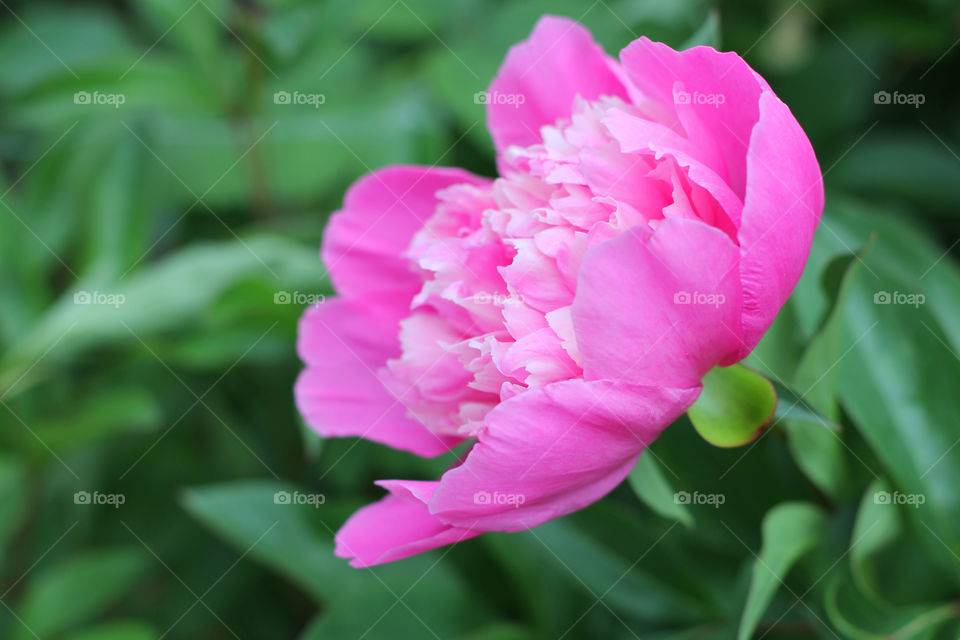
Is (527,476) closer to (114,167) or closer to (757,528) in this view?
(757,528)

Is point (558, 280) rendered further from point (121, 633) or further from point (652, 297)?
point (121, 633)

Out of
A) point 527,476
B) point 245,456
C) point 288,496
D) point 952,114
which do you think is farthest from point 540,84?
point 952,114

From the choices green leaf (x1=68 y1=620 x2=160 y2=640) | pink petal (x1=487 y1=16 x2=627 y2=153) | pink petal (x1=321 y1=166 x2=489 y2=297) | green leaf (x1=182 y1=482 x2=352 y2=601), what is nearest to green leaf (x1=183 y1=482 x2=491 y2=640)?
green leaf (x1=182 y1=482 x2=352 y2=601)

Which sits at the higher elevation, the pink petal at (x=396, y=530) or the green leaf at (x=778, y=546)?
the pink petal at (x=396, y=530)

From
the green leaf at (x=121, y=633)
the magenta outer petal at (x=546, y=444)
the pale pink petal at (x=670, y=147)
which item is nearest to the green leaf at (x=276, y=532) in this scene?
the green leaf at (x=121, y=633)

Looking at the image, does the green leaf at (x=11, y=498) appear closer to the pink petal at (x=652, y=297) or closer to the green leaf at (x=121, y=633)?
the green leaf at (x=121, y=633)

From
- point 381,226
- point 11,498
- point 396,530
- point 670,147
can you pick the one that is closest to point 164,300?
point 11,498
